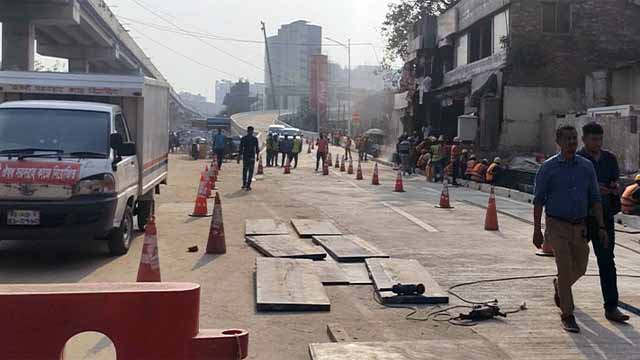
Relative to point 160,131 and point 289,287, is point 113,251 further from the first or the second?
point 160,131

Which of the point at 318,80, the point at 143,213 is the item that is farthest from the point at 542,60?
the point at 318,80

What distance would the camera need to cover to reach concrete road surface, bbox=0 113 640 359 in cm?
656

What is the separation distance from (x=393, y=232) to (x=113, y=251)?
16.8 ft

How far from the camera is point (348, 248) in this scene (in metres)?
11.0

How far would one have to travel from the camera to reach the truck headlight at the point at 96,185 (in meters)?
9.38

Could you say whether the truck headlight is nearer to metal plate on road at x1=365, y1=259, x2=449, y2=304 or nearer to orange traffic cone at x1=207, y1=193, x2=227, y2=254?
orange traffic cone at x1=207, y1=193, x2=227, y2=254

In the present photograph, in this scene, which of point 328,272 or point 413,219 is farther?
point 413,219

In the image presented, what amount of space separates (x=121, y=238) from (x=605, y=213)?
6427 mm

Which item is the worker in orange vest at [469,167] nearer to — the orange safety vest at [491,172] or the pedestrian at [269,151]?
the orange safety vest at [491,172]

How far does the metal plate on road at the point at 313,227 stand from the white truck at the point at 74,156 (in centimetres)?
270

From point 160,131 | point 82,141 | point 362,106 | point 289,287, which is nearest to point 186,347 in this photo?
point 289,287

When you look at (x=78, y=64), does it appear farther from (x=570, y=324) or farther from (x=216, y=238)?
(x=570, y=324)

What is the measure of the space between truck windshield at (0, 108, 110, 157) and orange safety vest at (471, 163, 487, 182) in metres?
17.3

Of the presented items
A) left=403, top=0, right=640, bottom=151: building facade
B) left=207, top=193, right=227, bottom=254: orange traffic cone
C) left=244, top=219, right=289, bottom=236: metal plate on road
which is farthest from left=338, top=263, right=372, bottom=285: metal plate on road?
left=403, top=0, right=640, bottom=151: building facade
